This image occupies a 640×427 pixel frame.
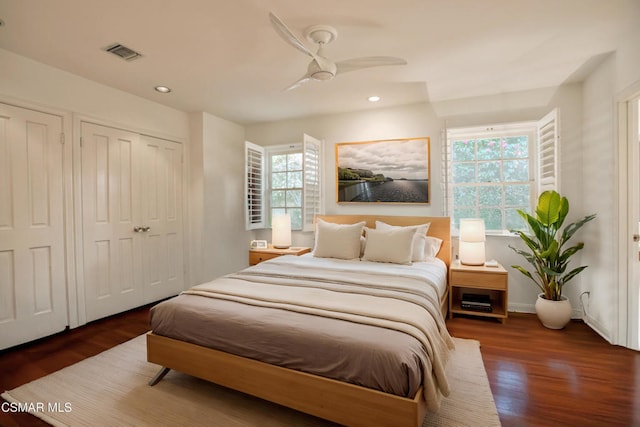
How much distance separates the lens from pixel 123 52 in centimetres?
256

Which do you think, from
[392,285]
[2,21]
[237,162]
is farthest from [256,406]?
[237,162]

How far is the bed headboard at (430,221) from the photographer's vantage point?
138 inches

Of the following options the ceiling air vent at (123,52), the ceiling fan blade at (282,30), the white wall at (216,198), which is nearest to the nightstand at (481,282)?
the ceiling fan blade at (282,30)

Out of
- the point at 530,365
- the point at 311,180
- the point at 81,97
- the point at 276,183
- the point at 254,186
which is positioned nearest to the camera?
the point at 530,365

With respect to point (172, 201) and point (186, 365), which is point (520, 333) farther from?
point (172, 201)

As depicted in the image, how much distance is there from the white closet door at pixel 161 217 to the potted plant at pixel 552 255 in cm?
409

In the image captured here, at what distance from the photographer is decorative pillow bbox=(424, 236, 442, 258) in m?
3.39

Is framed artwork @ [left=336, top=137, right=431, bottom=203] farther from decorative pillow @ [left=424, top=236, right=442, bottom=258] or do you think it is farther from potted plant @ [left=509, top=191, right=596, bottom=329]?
potted plant @ [left=509, top=191, right=596, bottom=329]

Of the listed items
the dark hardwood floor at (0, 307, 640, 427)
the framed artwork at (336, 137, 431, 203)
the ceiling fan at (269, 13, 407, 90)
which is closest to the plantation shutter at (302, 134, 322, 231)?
the framed artwork at (336, 137, 431, 203)

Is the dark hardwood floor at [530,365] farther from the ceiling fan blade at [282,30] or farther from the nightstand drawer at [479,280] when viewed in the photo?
the ceiling fan blade at [282,30]

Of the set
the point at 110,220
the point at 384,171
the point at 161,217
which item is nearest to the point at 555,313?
the point at 384,171

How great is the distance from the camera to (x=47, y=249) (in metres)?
2.84

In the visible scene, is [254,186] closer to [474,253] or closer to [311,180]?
[311,180]

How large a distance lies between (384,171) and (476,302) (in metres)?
1.85
